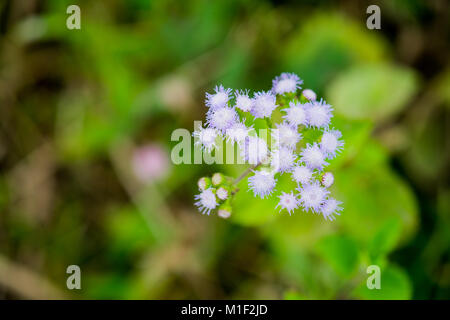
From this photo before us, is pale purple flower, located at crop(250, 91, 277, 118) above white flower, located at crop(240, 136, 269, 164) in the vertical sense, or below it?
above

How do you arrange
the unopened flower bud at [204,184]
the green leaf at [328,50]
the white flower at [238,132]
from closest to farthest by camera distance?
the white flower at [238,132] < the unopened flower bud at [204,184] < the green leaf at [328,50]

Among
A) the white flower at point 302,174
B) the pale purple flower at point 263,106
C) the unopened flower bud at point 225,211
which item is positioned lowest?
the unopened flower bud at point 225,211

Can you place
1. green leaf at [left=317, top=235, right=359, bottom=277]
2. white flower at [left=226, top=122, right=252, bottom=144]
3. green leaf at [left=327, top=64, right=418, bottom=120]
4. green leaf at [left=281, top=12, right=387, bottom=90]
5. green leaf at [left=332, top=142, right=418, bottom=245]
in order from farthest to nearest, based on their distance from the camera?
1. green leaf at [left=281, top=12, right=387, bottom=90]
2. green leaf at [left=327, top=64, right=418, bottom=120]
3. green leaf at [left=332, top=142, right=418, bottom=245]
4. green leaf at [left=317, top=235, right=359, bottom=277]
5. white flower at [left=226, top=122, right=252, bottom=144]

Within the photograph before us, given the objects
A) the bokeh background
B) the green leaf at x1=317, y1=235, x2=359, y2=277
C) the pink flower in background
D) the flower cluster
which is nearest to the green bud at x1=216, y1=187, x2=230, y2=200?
the flower cluster

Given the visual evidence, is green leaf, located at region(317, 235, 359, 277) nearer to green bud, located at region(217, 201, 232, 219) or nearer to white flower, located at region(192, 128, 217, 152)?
green bud, located at region(217, 201, 232, 219)

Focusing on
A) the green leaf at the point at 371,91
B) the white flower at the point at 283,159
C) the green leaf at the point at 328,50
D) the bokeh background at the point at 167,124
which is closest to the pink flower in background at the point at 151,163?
the bokeh background at the point at 167,124

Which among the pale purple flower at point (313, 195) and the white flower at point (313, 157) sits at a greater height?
the white flower at point (313, 157)

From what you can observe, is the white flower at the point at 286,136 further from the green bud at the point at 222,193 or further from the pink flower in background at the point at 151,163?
the pink flower in background at the point at 151,163
